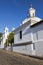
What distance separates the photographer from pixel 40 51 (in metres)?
21.0

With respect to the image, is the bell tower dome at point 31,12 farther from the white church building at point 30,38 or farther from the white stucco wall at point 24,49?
the white stucco wall at point 24,49

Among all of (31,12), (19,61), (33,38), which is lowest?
(19,61)

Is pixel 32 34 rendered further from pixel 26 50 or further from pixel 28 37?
pixel 26 50

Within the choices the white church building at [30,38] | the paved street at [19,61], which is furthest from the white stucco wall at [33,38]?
the paved street at [19,61]

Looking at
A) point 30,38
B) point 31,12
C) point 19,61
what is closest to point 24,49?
point 30,38

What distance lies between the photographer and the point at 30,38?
23.9 metres

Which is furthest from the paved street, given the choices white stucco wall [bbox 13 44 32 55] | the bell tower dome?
the bell tower dome

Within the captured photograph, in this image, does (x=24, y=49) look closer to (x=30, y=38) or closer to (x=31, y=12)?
(x=30, y=38)

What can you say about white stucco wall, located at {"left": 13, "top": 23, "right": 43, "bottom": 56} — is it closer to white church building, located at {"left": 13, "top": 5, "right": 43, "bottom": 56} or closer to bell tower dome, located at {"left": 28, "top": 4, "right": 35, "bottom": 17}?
white church building, located at {"left": 13, "top": 5, "right": 43, "bottom": 56}

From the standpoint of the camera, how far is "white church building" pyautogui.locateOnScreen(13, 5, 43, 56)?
21.8 metres

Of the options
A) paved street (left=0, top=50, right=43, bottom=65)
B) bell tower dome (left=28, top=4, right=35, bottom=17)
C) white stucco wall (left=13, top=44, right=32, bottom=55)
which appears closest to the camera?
paved street (left=0, top=50, right=43, bottom=65)

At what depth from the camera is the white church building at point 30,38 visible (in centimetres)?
2178

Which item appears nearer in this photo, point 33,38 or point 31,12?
point 33,38

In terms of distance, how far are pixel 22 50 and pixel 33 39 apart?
11.1 ft
